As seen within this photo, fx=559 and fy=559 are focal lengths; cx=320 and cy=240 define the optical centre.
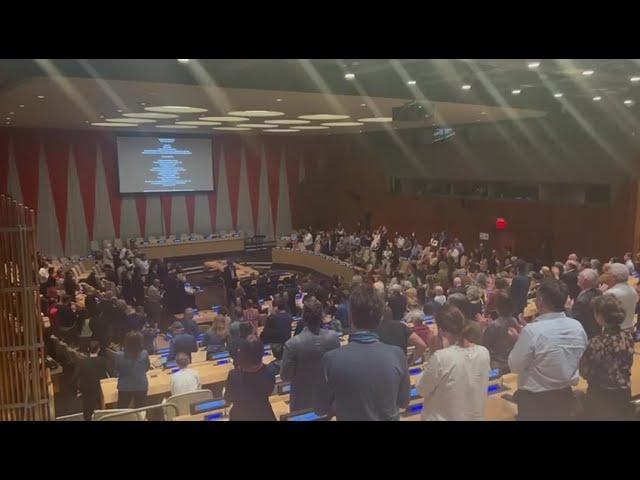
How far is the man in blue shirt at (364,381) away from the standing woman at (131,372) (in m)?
2.46

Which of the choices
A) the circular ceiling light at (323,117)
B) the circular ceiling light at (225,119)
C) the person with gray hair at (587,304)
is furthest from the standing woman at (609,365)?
the circular ceiling light at (225,119)

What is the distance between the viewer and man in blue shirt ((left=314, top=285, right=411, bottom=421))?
Answer: 313 cm

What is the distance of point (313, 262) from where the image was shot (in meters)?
16.0

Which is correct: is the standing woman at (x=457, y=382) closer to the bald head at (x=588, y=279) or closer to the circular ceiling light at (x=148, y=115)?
the bald head at (x=588, y=279)

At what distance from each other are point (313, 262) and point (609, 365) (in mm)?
12403

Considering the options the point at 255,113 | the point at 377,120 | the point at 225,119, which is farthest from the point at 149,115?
the point at 377,120

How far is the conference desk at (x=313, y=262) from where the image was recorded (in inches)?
578

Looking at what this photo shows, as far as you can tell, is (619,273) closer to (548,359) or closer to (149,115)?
(548,359)

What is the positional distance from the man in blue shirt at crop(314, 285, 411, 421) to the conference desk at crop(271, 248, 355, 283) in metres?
10.9
